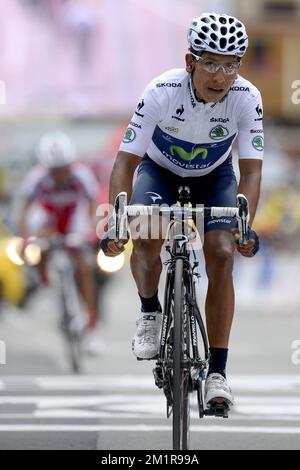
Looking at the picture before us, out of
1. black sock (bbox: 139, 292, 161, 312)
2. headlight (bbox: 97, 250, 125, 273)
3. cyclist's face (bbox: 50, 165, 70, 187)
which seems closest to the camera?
black sock (bbox: 139, 292, 161, 312)

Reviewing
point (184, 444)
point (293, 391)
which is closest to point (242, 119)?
point (184, 444)

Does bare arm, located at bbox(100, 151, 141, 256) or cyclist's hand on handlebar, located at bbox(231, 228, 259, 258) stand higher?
bare arm, located at bbox(100, 151, 141, 256)

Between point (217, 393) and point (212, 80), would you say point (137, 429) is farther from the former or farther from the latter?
point (212, 80)

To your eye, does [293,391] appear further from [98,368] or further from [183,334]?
[183,334]

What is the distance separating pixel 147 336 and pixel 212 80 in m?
1.44

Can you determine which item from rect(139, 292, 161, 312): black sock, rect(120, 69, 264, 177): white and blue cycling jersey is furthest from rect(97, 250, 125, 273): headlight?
rect(120, 69, 264, 177): white and blue cycling jersey

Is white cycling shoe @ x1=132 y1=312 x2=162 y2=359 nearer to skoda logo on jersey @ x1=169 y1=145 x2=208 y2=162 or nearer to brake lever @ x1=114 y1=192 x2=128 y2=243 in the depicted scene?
brake lever @ x1=114 y1=192 x2=128 y2=243

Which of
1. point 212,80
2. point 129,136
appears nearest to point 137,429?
point 129,136

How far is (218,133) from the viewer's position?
6988 mm

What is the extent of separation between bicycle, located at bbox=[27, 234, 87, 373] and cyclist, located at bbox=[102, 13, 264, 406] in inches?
189

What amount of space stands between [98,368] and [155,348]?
5.49 m

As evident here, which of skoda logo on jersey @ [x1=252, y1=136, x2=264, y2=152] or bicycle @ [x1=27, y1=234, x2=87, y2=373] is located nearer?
skoda logo on jersey @ [x1=252, y1=136, x2=264, y2=152]

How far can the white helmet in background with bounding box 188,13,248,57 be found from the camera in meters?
6.61
